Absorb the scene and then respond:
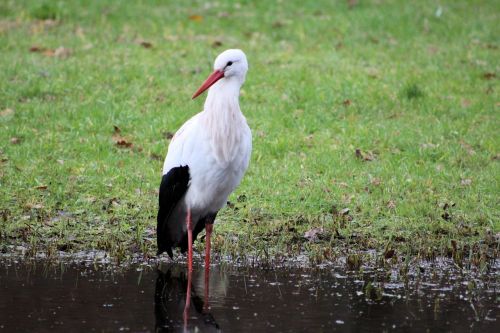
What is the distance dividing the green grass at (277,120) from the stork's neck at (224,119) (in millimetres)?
1052

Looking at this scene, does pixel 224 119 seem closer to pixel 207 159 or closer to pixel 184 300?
pixel 207 159

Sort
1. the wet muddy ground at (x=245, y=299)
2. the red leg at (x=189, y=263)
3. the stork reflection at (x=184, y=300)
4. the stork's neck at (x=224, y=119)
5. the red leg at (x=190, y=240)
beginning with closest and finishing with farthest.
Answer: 1. the wet muddy ground at (x=245, y=299)
2. the stork reflection at (x=184, y=300)
3. the red leg at (x=189, y=263)
4. the stork's neck at (x=224, y=119)
5. the red leg at (x=190, y=240)

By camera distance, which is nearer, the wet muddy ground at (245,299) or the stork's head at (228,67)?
the wet muddy ground at (245,299)

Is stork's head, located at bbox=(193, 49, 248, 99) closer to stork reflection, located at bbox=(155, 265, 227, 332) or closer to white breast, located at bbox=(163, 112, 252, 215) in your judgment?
white breast, located at bbox=(163, 112, 252, 215)

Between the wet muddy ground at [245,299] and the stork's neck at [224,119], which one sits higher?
the stork's neck at [224,119]

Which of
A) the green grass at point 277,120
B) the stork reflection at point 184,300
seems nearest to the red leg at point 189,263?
the stork reflection at point 184,300

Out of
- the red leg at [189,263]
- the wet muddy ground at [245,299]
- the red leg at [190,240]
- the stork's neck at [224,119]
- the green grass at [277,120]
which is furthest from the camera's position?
the green grass at [277,120]

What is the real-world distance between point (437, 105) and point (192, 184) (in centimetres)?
512

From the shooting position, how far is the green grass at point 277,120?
7.86 m

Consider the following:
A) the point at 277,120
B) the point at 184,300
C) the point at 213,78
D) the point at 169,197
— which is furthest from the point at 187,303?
the point at 277,120

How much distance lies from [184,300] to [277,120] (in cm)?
444

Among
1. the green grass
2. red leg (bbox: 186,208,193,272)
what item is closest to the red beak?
red leg (bbox: 186,208,193,272)

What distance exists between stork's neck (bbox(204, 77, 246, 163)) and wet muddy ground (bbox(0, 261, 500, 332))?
97cm

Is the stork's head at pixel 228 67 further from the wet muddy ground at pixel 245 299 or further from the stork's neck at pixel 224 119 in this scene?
the wet muddy ground at pixel 245 299
